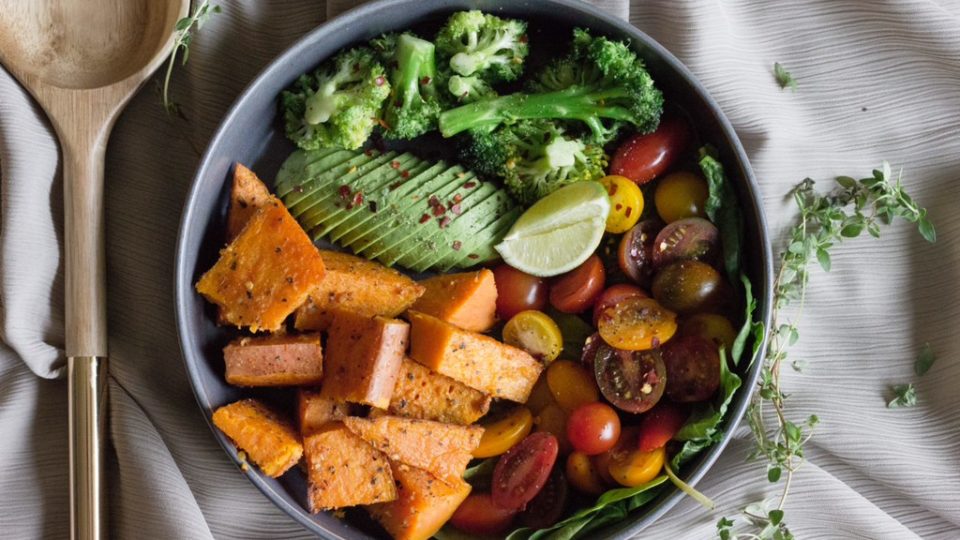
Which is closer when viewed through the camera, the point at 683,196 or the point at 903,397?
the point at 683,196

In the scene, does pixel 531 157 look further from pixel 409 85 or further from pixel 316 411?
pixel 316 411

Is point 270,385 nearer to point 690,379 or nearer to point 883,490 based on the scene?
point 690,379

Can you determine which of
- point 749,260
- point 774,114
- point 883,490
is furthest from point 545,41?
point 883,490

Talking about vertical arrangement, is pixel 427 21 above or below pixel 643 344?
above

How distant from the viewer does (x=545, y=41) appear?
127 inches

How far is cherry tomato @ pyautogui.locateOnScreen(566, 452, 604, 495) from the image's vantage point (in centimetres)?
310

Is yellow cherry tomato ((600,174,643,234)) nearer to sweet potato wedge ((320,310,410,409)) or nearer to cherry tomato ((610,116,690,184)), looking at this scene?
cherry tomato ((610,116,690,184))

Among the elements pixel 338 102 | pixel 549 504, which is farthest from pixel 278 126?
pixel 549 504

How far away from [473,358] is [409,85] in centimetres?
97

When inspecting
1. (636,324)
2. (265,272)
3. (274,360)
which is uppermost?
(265,272)

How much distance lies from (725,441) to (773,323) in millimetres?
491

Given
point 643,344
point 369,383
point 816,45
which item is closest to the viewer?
point 369,383

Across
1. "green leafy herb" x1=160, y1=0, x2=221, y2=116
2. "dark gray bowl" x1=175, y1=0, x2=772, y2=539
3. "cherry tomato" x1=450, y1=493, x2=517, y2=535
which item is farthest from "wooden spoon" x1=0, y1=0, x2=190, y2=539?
"cherry tomato" x1=450, y1=493, x2=517, y2=535

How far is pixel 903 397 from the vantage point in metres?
3.24
